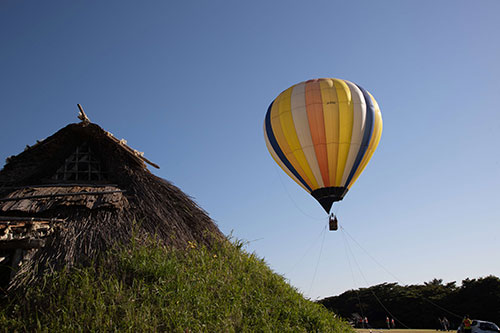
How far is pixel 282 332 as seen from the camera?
715cm

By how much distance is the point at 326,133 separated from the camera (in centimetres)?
1570

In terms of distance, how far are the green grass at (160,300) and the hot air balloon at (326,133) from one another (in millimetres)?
8298

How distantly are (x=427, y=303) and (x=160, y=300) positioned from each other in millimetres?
33306

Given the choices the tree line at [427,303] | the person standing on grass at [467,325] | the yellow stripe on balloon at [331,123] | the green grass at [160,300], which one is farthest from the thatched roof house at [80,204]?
the tree line at [427,303]

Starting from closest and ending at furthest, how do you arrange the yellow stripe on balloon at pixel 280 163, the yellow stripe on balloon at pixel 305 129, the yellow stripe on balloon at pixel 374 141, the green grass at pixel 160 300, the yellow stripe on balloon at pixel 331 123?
the green grass at pixel 160 300 → the yellow stripe on balloon at pixel 331 123 → the yellow stripe on balloon at pixel 305 129 → the yellow stripe on balloon at pixel 374 141 → the yellow stripe on balloon at pixel 280 163

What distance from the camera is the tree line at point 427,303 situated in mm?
28906

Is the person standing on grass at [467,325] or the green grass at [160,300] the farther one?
the person standing on grass at [467,325]

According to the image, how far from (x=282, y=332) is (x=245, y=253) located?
10.3 feet

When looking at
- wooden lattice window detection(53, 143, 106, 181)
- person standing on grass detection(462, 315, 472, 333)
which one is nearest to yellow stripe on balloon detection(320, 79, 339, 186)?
person standing on grass detection(462, 315, 472, 333)

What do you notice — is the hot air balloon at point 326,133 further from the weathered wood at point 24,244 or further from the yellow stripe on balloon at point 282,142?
the weathered wood at point 24,244

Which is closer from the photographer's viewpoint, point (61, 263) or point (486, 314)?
point (61, 263)

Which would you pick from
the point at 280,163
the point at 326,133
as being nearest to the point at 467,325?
the point at 326,133

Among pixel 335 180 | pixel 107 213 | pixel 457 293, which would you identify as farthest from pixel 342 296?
pixel 107 213

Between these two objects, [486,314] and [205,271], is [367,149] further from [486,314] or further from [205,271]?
[486,314]
